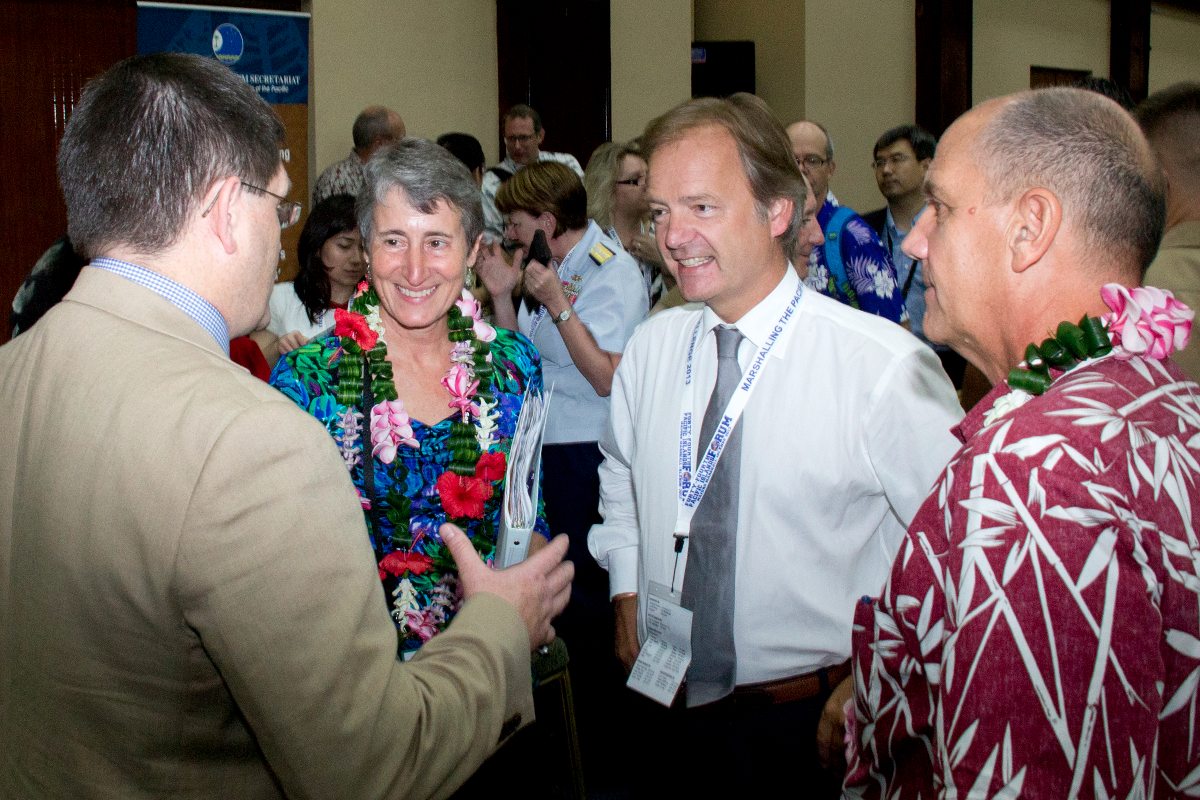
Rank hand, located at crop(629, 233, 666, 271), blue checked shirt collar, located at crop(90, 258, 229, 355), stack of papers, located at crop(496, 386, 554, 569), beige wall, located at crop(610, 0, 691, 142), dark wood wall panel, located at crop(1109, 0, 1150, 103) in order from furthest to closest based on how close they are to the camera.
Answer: dark wood wall panel, located at crop(1109, 0, 1150, 103), beige wall, located at crop(610, 0, 691, 142), hand, located at crop(629, 233, 666, 271), stack of papers, located at crop(496, 386, 554, 569), blue checked shirt collar, located at crop(90, 258, 229, 355)

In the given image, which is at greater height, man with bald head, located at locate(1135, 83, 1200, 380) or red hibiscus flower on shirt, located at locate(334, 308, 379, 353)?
man with bald head, located at locate(1135, 83, 1200, 380)

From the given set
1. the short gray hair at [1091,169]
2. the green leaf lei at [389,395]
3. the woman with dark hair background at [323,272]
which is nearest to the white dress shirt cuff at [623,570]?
the green leaf lei at [389,395]

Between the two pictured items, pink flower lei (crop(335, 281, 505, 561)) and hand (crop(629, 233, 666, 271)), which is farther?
hand (crop(629, 233, 666, 271))

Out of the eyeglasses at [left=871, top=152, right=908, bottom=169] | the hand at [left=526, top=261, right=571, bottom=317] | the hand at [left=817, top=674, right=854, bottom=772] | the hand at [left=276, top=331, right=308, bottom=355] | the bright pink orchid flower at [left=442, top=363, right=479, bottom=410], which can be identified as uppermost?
the eyeglasses at [left=871, top=152, right=908, bottom=169]

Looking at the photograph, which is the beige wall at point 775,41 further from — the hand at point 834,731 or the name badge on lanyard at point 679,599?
the hand at point 834,731

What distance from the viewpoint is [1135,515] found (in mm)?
Answer: 753

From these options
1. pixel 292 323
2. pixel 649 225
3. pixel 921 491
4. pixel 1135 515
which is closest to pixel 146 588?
pixel 1135 515

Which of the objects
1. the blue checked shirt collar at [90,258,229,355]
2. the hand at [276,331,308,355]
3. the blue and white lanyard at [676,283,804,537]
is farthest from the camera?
the hand at [276,331,308,355]

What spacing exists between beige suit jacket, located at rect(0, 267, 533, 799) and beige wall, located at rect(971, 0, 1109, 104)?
8436 millimetres

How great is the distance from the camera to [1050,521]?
75 cm

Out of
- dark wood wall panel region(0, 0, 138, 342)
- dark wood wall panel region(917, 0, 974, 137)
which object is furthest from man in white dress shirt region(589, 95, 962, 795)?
dark wood wall panel region(917, 0, 974, 137)

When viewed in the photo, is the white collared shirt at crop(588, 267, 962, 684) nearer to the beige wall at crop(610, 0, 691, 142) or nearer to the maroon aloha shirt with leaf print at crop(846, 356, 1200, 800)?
the maroon aloha shirt with leaf print at crop(846, 356, 1200, 800)

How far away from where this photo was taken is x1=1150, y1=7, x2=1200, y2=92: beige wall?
10102 millimetres

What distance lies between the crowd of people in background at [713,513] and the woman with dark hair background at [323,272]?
4.88 ft
